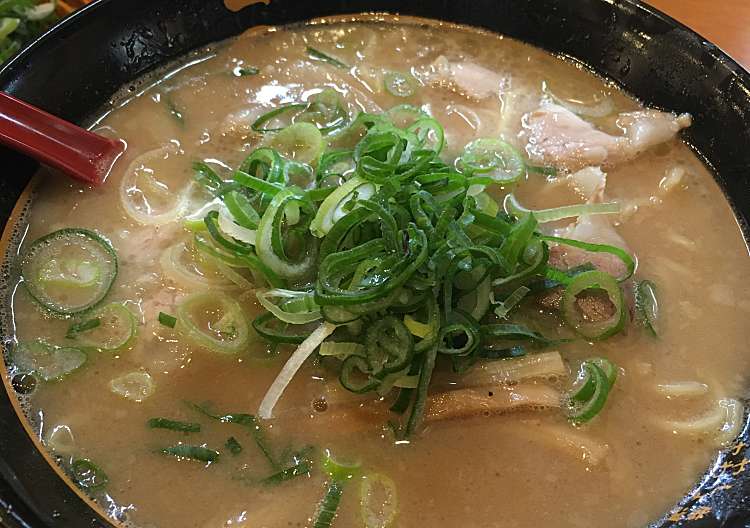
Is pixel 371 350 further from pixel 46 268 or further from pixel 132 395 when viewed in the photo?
pixel 46 268

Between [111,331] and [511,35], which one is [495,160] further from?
[111,331]

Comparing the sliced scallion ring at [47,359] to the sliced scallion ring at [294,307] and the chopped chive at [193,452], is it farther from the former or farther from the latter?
the sliced scallion ring at [294,307]

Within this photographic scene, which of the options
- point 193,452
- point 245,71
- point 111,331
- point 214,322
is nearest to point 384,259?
point 214,322

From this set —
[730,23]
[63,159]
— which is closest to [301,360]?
[63,159]

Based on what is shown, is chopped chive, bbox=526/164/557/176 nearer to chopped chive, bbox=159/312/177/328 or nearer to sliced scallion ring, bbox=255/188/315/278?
sliced scallion ring, bbox=255/188/315/278

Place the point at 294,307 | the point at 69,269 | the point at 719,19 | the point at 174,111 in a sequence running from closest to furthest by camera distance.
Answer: the point at 294,307 → the point at 69,269 → the point at 174,111 → the point at 719,19

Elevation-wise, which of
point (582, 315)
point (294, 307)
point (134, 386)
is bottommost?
point (134, 386)

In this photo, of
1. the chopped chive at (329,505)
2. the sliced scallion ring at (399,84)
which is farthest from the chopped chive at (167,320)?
the sliced scallion ring at (399,84)
